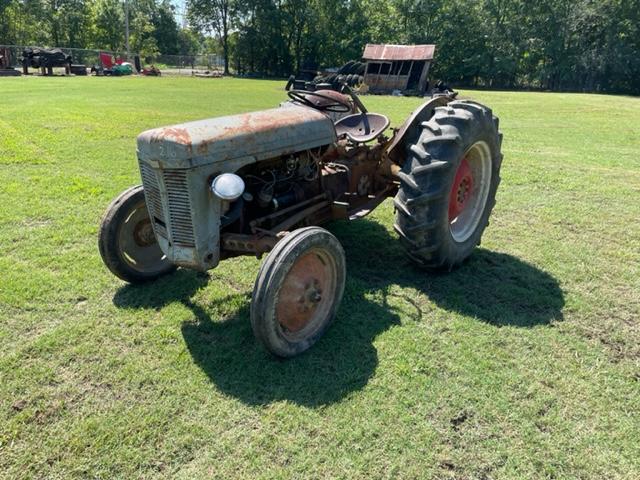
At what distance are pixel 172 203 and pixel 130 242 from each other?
95 cm

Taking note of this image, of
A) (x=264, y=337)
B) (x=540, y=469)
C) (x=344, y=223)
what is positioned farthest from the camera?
(x=344, y=223)

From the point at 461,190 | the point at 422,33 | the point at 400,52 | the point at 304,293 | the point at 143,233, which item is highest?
the point at 422,33

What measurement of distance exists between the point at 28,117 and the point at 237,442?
12.4 metres

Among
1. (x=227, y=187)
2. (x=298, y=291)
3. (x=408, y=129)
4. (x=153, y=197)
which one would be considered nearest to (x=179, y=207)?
(x=153, y=197)

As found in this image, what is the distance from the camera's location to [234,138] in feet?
9.98

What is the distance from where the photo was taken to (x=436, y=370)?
2955 millimetres

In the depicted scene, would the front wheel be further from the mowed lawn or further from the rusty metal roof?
the rusty metal roof

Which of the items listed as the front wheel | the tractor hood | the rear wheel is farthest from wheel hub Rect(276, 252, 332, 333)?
the front wheel

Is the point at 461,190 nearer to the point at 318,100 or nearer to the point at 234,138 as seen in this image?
the point at 318,100

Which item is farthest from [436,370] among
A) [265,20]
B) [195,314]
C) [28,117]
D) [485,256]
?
[265,20]

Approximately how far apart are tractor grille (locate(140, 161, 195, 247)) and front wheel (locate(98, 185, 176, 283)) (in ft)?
1.52

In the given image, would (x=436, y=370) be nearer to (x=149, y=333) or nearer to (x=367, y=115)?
(x=149, y=333)

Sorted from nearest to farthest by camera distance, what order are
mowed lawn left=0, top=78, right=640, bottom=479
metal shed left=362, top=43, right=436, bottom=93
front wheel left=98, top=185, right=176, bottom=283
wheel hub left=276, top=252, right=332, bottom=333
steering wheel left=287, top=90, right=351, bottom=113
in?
mowed lawn left=0, top=78, right=640, bottom=479, wheel hub left=276, top=252, right=332, bottom=333, front wheel left=98, top=185, right=176, bottom=283, steering wheel left=287, top=90, right=351, bottom=113, metal shed left=362, top=43, right=436, bottom=93

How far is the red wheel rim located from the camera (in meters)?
4.30
